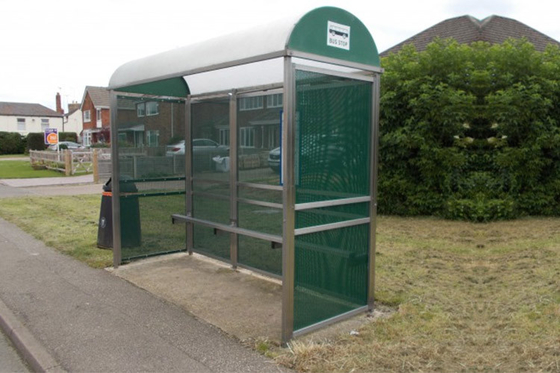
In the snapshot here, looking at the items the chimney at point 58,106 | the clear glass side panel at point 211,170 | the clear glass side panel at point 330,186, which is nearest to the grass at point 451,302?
the clear glass side panel at point 330,186

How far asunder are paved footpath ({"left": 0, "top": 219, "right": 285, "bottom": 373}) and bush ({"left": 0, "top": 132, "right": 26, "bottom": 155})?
4604cm

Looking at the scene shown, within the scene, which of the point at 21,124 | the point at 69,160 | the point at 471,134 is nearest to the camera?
the point at 471,134

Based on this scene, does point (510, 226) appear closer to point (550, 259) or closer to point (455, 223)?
point (455, 223)

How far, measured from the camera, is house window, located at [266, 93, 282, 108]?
5797 mm

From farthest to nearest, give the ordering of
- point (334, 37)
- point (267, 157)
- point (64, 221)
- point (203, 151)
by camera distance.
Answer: point (64, 221), point (203, 151), point (267, 157), point (334, 37)

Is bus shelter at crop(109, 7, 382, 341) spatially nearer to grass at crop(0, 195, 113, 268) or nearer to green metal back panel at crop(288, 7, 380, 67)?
green metal back panel at crop(288, 7, 380, 67)

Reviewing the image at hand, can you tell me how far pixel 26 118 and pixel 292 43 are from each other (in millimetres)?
69373

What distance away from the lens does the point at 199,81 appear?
6.84m

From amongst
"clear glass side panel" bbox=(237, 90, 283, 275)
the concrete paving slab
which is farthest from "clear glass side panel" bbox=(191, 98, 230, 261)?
the concrete paving slab

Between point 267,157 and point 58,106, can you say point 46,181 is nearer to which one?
point 267,157

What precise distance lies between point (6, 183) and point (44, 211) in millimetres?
8746

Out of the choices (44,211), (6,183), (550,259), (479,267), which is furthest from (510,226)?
(6,183)

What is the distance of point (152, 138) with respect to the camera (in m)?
6.95

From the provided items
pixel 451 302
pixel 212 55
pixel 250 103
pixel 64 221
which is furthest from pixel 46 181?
pixel 451 302
